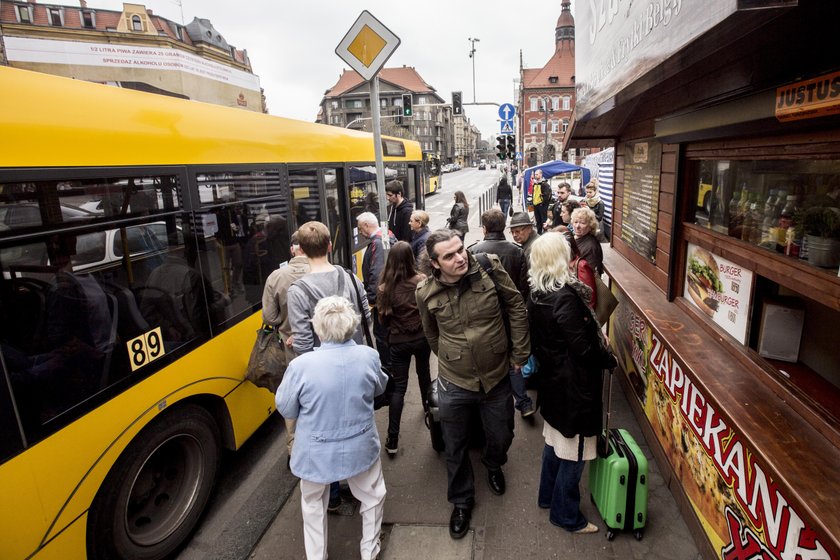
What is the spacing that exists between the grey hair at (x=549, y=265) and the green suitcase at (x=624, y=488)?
1190 mm

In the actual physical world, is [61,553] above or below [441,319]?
below

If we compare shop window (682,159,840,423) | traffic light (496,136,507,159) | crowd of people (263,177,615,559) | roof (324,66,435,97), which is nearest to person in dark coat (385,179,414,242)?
crowd of people (263,177,615,559)

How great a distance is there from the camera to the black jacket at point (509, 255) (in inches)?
172

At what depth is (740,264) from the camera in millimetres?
3045

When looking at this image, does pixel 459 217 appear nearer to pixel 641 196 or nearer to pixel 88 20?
pixel 641 196

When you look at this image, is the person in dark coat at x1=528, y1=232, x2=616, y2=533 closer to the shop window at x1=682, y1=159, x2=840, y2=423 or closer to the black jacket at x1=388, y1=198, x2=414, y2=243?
the shop window at x1=682, y1=159, x2=840, y2=423

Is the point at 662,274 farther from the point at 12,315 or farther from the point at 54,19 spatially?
the point at 54,19

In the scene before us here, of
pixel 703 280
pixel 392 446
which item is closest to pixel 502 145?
pixel 703 280

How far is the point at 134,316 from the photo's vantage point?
2.95 m

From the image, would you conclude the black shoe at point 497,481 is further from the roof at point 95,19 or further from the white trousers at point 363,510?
the roof at point 95,19

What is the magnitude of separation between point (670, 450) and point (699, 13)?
2.96 metres

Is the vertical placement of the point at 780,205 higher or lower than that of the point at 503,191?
higher

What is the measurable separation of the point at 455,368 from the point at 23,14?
70.0 meters

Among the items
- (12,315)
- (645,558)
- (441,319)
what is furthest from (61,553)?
(645,558)
